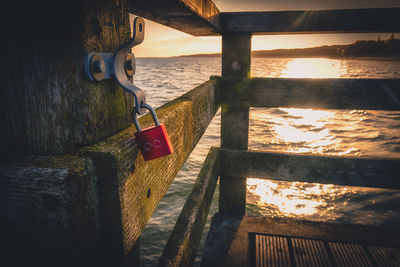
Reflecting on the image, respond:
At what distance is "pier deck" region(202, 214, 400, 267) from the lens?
2.45 metres

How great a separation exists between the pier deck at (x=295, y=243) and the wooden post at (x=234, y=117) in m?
0.32

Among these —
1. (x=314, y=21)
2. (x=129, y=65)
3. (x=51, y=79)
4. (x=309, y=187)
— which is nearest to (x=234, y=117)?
(x=314, y=21)

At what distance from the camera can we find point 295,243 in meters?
2.70

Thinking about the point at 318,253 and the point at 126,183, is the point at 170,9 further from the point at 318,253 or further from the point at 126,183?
the point at 318,253

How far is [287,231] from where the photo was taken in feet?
9.29

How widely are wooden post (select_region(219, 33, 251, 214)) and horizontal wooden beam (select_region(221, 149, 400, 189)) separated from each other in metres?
0.15

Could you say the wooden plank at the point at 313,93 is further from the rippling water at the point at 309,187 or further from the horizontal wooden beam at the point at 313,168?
the rippling water at the point at 309,187

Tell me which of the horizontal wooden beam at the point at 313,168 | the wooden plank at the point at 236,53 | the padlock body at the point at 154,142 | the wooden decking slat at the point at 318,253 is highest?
the wooden plank at the point at 236,53

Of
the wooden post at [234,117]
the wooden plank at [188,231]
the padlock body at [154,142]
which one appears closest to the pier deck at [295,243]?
the wooden post at [234,117]

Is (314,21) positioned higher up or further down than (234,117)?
higher up

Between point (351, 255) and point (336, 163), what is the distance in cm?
94

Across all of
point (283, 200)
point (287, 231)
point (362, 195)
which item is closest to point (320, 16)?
Result: point (287, 231)

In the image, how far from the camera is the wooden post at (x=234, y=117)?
2.60 metres

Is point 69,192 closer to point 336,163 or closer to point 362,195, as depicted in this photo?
point 336,163
